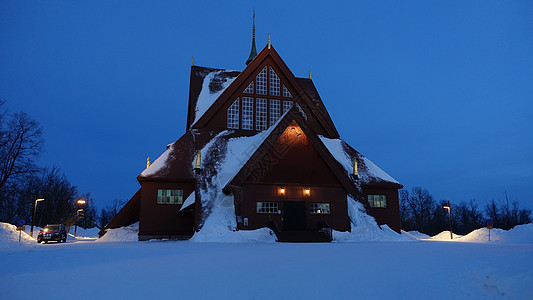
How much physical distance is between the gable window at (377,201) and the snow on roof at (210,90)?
15.7 metres

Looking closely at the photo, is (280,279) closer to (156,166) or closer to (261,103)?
(156,166)

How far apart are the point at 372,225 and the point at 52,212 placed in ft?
178

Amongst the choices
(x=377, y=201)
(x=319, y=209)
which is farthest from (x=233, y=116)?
(x=377, y=201)

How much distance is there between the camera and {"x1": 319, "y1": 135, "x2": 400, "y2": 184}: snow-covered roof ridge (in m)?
29.9

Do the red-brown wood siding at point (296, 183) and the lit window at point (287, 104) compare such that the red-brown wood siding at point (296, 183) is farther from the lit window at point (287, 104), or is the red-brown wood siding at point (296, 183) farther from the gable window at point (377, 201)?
the lit window at point (287, 104)

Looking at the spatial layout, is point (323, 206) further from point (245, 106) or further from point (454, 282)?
point (454, 282)

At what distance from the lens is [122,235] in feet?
91.0

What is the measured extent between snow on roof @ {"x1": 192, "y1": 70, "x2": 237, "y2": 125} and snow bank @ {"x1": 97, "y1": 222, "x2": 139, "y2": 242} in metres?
10.2

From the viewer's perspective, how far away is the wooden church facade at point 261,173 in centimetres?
2428

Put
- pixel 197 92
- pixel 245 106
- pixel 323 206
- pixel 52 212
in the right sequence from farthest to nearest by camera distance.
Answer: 1. pixel 52 212
2. pixel 197 92
3. pixel 245 106
4. pixel 323 206

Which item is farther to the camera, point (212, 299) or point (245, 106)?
point (245, 106)

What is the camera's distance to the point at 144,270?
31.1ft

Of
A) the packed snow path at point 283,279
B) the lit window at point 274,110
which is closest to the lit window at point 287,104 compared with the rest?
the lit window at point 274,110

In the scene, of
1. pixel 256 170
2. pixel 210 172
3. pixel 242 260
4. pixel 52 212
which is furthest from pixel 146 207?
pixel 52 212
